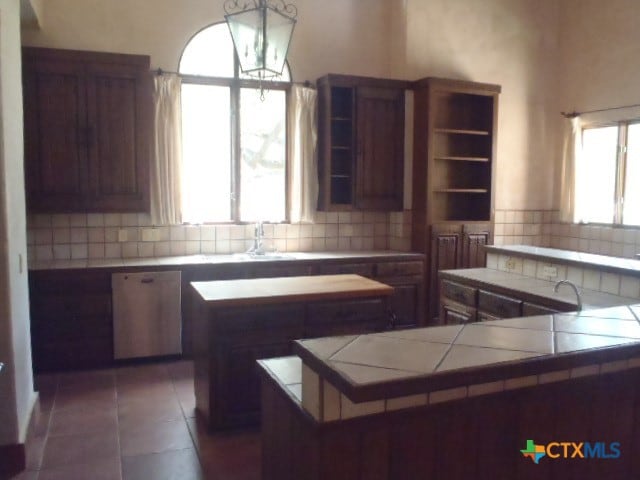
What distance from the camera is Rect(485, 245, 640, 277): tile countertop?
2762mm

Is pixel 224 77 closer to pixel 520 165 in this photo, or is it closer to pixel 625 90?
pixel 520 165

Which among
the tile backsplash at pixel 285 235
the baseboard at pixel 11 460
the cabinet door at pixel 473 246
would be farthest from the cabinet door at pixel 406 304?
the baseboard at pixel 11 460

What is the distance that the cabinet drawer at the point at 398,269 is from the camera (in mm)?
5098

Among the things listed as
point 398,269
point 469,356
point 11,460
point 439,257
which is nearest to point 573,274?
point 469,356

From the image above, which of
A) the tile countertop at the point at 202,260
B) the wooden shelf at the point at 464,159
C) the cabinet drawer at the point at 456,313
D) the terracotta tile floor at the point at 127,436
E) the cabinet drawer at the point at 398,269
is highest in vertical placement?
the wooden shelf at the point at 464,159

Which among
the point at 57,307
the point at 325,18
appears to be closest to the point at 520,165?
the point at 325,18

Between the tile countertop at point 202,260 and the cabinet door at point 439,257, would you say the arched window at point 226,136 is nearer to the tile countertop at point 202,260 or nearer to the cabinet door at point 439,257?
the tile countertop at point 202,260

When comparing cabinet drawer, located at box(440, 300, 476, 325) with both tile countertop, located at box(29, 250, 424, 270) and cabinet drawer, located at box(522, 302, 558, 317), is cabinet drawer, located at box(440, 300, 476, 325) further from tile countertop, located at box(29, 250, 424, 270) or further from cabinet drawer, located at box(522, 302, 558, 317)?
tile countertop, located at box(29, 250, 424, 270)

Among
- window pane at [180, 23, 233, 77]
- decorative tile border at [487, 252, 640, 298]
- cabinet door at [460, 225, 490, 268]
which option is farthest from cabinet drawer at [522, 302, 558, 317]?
window pane at [180, 23, 233, 77]

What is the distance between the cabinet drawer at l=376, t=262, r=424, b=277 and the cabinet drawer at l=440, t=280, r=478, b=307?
4.74 feet

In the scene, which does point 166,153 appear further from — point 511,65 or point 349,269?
point 511,65

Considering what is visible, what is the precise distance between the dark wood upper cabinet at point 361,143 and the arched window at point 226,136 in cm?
45

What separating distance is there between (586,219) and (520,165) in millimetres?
906

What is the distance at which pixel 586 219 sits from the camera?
5820mm
